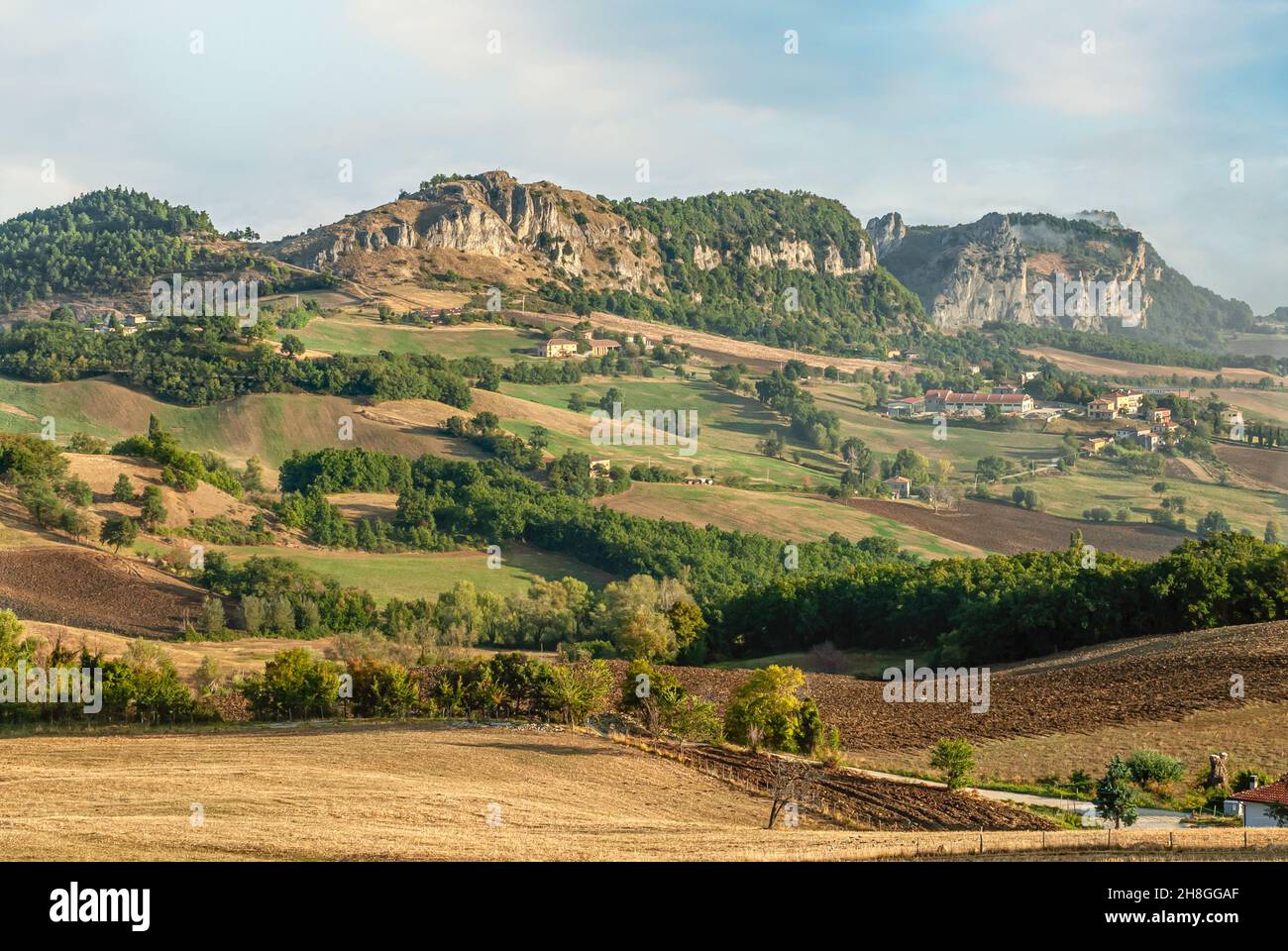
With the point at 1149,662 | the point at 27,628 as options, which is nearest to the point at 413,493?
the point at 27,628

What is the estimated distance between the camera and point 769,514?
383 ft

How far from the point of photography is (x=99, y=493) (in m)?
86.1

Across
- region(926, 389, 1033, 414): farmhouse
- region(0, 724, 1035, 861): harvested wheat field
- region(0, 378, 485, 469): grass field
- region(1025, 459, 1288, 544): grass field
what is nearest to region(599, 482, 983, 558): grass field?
region(0, 378, 485, 469): grass field

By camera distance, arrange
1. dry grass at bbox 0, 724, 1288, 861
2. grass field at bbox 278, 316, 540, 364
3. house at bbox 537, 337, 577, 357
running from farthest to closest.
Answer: house at bbox 537, 337, 577, 357 → grass field at bbox 278, 316, 540, 364 → dry grass at bbox 0, 724, 1288, 861

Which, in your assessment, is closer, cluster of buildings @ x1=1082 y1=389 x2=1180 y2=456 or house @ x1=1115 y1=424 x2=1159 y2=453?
cluster of buildings @ x1=1082 y1=389 x2=1180 y2=456

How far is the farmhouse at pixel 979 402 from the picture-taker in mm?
188500

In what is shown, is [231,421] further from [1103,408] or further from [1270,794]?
[1103,408]

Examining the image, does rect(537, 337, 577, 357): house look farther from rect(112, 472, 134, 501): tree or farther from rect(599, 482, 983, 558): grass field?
rect(112, 472, 134, 501): tree

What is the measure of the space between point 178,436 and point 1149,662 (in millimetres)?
97190

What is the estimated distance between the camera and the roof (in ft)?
95.3

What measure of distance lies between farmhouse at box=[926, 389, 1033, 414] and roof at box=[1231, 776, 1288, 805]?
160 metres

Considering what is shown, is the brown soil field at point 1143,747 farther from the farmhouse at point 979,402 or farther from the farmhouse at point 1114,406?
the farmhouse at point 1114,406

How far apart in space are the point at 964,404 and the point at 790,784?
557 ft

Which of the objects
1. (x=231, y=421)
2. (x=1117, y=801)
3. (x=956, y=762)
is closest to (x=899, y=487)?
(x=231, y=421)
